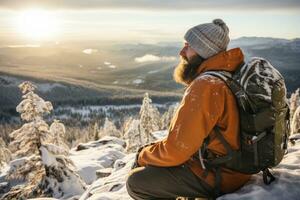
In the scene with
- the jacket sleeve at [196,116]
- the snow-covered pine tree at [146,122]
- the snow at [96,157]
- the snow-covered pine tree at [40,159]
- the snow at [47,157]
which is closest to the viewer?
the jacket sleeve at [196,116]

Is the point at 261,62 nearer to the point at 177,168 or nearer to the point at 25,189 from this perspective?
the point at 177,168

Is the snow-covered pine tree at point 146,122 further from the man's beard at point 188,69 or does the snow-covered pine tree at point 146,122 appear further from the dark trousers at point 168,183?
the man's beard at point 188,69

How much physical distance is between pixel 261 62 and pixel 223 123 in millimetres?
1096

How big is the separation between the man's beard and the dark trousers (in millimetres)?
1389

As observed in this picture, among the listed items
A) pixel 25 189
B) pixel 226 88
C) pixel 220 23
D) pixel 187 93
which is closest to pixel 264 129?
pixel 226 88

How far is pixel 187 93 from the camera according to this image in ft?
18.4

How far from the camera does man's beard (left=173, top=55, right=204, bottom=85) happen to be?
19.9ft

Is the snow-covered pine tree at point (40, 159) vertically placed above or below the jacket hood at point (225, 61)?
below

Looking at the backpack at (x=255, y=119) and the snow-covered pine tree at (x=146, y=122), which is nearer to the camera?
the backpack at (x=255, y=119)

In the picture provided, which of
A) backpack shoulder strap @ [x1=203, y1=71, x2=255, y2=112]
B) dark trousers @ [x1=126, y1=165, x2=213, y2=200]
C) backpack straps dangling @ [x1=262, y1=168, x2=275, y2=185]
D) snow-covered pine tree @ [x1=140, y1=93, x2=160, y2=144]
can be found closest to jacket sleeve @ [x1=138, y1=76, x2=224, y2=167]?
backpack shoulder strap @ [x1=203, y1=71, x2=255, y2=112]

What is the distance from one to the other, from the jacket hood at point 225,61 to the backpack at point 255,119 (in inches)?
4.3

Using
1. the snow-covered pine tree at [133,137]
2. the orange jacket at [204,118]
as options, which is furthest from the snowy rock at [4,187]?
the orange jacket at [204,118]

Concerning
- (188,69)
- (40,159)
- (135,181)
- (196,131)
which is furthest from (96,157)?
(196,131)

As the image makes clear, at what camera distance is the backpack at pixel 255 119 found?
5.52 metres
